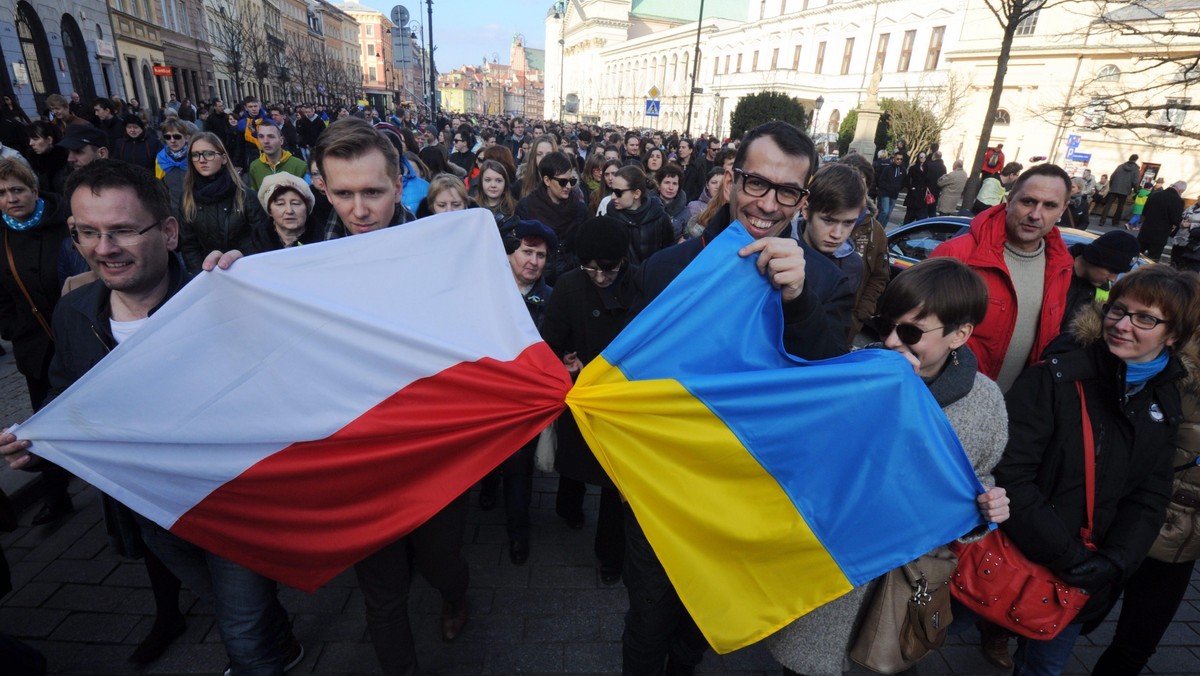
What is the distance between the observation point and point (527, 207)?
6.12 m

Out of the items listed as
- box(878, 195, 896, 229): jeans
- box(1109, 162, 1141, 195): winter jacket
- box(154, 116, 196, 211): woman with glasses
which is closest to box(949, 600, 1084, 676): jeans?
box(154, 116, 196, 211): woman with glasses

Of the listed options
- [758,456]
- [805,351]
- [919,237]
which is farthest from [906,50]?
[758,456]

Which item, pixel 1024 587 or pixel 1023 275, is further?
pixel 1023 275

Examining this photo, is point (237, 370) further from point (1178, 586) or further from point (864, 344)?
point (1178, 586)

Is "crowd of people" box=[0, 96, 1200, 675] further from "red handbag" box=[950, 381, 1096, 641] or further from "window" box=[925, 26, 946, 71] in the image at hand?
"window" box=[925, 26, 946, 71]

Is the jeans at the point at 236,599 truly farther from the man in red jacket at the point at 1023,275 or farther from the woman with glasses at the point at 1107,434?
the man in red jacket at the point at 1023,275

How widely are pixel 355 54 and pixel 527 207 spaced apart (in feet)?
410

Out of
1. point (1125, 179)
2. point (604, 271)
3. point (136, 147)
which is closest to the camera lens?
point (604, 271)

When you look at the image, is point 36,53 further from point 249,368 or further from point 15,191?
point 249,368

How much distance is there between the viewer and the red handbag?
2398 millimetres

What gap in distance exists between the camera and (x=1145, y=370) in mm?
2406

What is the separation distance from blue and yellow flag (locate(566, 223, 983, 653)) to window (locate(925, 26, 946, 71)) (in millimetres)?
50351

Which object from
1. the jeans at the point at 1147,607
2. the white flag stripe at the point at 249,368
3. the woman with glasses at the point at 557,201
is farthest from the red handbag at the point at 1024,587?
the woman with glasses at the point at 557,201

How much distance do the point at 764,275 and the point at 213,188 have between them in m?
4.66
